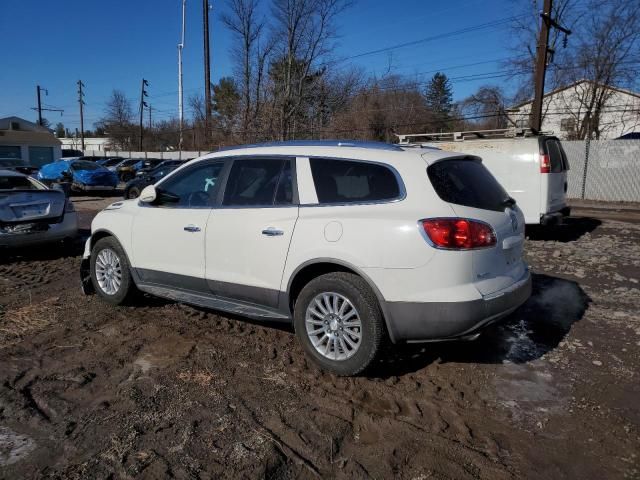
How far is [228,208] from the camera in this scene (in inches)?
167

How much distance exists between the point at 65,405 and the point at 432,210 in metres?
2.79

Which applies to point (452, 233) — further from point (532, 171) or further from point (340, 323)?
point (532, 171)

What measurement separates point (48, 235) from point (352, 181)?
234 inches

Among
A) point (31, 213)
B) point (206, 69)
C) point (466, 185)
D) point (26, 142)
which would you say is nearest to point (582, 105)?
point (206, 69)

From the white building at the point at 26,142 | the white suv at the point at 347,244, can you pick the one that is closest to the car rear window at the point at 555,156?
the white suv at the point at 347,244

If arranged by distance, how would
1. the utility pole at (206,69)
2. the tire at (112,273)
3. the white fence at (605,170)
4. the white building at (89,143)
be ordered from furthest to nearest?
the white building at (89,143) → the utility pole at (206,69) → the white fence at (605,170) → the tire at (112,273)

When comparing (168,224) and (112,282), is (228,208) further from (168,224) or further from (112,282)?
(112,282)

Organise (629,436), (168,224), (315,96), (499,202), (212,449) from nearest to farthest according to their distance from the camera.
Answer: (212,449), (629,436), (499,202), (168,224), (315,96)

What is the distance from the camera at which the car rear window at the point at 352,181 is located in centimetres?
354

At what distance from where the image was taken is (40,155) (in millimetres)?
46219

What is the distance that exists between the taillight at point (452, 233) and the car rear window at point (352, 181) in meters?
0.36

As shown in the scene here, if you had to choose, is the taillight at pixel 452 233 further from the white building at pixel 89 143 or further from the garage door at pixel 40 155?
the white building at pixel 89 143

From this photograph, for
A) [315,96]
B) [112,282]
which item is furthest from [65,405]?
[315,96]

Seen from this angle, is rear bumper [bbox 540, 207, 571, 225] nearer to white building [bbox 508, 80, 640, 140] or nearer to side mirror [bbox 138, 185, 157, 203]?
side mirror [bbox 138, 185, 157, 203]
